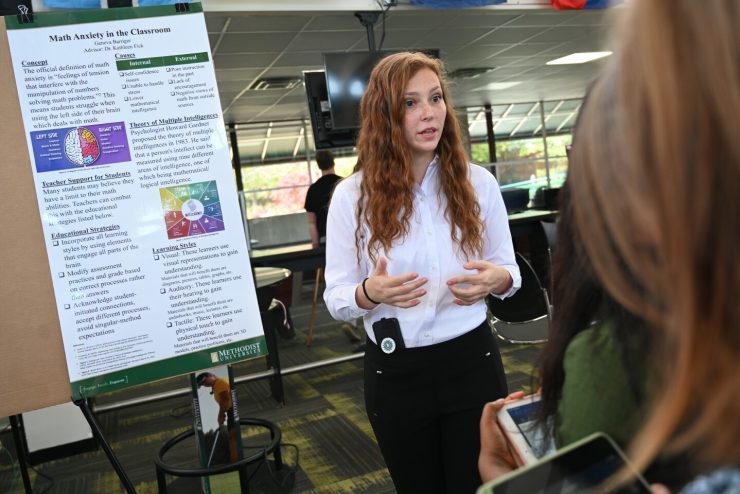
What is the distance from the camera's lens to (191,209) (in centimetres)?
168

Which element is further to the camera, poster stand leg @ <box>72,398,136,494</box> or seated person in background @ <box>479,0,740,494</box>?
poster stand leg @ <box>72,398,136,494</box>

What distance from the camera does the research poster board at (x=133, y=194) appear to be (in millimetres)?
1557

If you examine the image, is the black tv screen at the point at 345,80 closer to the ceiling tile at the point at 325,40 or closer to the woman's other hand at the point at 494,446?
the ceiling tile at the point at 325,40

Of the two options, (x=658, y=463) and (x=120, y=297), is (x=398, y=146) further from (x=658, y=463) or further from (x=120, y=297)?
(x=658, y=463)

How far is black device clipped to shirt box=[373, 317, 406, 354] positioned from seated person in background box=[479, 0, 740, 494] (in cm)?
96

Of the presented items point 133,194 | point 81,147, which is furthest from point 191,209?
point 81,147

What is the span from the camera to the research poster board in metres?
1.56

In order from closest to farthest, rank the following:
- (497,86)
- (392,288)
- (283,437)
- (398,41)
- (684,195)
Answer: (684,195) < (392,288) < (283,437) < (398,41) < (497,86)

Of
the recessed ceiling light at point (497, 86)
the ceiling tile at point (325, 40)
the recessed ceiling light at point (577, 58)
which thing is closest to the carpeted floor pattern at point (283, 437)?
the ceiling tile at point (325, 40)

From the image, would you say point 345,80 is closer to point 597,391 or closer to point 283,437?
point 283,437

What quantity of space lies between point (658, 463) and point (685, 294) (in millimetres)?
226

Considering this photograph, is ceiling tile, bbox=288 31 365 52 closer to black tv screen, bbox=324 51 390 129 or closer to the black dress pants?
black tv screen, bbox=324 51 390 129

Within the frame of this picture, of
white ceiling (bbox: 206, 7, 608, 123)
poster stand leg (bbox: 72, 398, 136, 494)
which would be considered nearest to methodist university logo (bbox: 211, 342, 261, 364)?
poster stand leg (bbox: 72, 398, 136, 494)

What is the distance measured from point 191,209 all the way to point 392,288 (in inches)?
27.7
